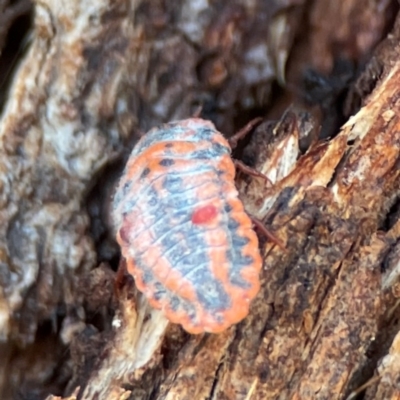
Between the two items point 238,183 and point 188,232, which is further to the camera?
point 238,183

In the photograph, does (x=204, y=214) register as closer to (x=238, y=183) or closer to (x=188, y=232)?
(x=188, y=232)

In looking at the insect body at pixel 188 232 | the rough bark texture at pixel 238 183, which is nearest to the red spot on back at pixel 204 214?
the insect body at pixel 188 232

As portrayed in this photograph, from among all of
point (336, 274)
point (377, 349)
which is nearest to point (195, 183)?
point (336, 274)

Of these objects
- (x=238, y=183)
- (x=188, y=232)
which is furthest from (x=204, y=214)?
(x=238, y=183)

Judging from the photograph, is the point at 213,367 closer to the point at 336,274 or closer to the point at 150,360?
the point at 150,360

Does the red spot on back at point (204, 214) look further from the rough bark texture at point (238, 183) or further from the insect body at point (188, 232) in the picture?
the rough bark texture at point (238, 183)
